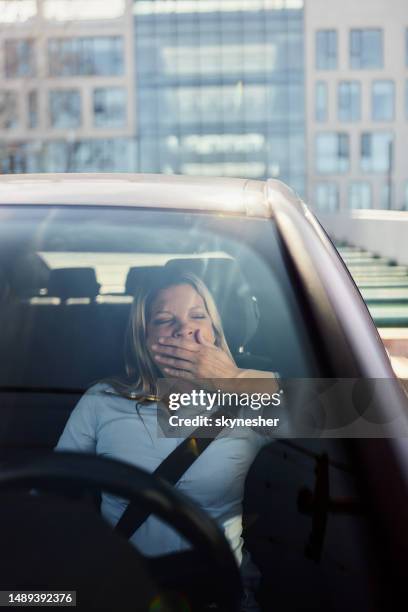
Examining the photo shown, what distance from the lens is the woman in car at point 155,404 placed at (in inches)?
68.4

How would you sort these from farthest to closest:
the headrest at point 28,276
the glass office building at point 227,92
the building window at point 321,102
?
the building window at point 321,102
the glass office building at point 227,92
the headrest at point 28,276

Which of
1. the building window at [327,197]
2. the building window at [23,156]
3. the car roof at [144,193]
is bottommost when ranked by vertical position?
the building window at [327,197]

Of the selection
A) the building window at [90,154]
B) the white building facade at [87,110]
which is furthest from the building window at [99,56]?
the building window at [90,154]

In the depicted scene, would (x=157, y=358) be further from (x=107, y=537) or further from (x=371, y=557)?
(x=371, y=557)

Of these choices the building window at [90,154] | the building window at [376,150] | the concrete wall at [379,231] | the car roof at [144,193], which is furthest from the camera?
the building window at [376,150]

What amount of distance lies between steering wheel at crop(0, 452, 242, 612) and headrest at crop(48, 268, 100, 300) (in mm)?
2005

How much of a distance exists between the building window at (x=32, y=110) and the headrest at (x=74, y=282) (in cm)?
5713

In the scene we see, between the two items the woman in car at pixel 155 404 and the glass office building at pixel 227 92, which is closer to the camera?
the woman in car at pixel 155 404

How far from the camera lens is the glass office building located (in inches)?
2293

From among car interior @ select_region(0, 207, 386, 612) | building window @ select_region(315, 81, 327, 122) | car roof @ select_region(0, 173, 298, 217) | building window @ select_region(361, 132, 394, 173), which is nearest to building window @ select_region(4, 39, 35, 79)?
building window @ select_region(315, 81, 327, 122)

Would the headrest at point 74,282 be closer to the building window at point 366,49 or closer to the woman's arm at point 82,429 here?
the woman's arm at point 82,429

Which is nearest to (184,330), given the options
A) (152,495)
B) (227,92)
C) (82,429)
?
(82,429)

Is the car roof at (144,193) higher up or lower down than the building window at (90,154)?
higher up

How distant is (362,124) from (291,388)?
5998 cm
